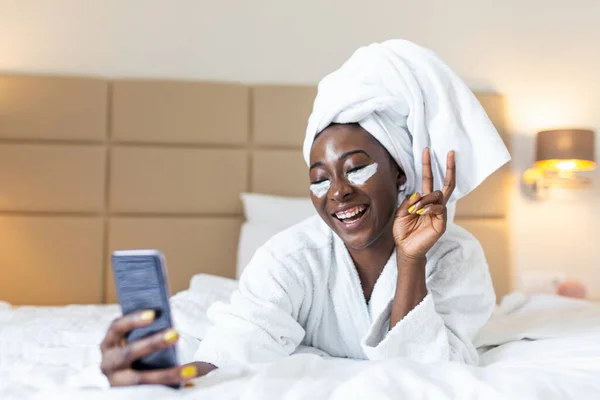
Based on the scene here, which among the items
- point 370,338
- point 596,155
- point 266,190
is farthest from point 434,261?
point 596,155

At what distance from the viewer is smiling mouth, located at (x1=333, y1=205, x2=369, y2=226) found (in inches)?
47.9

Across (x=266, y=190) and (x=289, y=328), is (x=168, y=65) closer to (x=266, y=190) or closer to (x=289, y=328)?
(x=266, y=190)

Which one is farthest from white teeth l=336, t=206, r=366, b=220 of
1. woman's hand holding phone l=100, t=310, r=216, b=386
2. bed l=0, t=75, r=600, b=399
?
bed l=0, t=75, r=600, b=399

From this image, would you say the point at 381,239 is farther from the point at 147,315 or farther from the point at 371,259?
the point at 147,315

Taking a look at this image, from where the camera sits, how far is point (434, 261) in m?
1.32

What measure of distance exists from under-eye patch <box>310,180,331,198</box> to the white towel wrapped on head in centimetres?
12

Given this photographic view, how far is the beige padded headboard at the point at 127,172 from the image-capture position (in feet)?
8.60

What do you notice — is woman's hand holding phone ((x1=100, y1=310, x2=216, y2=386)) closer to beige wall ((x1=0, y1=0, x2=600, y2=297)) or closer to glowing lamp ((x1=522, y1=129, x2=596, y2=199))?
beige wall ((x1=0, y1=0, x2=600, y2=297))

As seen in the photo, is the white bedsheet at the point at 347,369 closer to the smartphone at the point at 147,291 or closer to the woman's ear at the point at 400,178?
the smartphone at the point at 147,291

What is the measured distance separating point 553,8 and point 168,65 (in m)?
1.94

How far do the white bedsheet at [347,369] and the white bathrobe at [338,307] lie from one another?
0.41 feet

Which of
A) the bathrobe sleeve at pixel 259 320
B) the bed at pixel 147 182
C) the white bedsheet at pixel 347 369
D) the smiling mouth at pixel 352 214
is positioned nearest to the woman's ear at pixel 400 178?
the smiling mouth at pixel 352 214

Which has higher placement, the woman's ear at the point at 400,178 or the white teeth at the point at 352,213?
the woman's ear at the point at 400,178

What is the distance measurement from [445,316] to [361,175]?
0.33m
